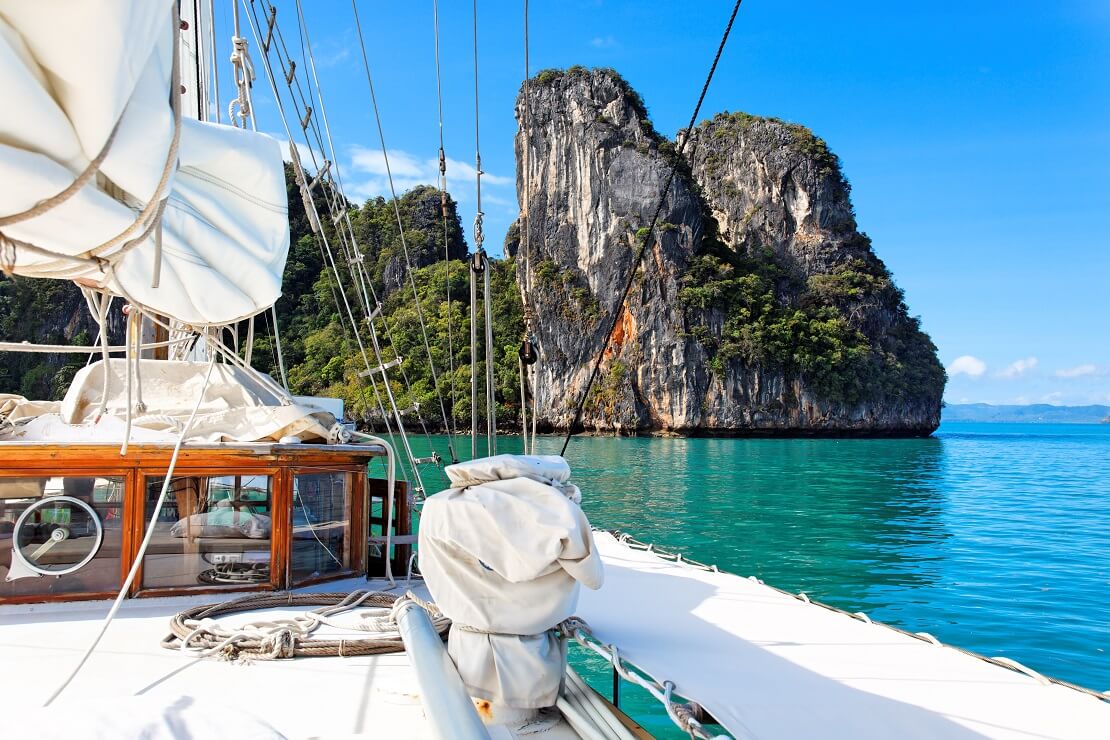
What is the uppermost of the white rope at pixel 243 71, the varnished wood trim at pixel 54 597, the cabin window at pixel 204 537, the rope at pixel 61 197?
the white rope at pixel 243 71

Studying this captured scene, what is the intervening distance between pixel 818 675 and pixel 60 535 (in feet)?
11.4

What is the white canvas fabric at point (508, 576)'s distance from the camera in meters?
2.06

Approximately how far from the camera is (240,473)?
3684 millimetres

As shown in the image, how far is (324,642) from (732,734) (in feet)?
5.63

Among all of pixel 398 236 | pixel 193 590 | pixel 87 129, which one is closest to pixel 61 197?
pixel 87 129

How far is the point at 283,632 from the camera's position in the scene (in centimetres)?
287

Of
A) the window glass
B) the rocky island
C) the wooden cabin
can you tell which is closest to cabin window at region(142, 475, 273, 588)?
the wooden cabin

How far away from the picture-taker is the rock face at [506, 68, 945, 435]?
47.0 meters

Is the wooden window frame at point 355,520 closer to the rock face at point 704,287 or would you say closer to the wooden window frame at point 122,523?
the wooden window frame at point 122,523

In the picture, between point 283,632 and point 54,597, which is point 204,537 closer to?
point 54,597

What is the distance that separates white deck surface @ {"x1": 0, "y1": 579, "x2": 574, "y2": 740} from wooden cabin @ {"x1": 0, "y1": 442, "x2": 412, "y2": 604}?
0.97 feet

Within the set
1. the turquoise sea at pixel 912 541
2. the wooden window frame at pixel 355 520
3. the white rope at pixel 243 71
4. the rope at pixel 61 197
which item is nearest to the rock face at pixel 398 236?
the turquoise sea at pixel 912 541

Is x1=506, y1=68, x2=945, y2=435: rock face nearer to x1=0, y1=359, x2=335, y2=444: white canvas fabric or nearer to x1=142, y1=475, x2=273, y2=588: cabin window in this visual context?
x1=0, y1=359, x2=335, y2=444: white canvas fabric

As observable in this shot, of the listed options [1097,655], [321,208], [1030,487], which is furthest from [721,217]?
[1097,655]
